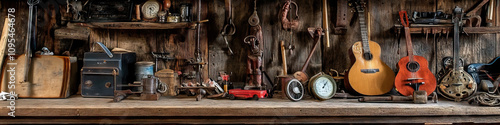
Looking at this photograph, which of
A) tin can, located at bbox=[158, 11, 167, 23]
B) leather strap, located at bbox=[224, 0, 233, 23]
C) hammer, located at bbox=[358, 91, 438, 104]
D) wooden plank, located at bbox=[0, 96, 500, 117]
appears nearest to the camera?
wooden plank, located at bbox=[0, 96, 500, 117]

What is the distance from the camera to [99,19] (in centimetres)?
284

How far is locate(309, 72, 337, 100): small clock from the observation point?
2486 millimetres

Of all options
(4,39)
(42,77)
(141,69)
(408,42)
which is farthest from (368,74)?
(4,39)

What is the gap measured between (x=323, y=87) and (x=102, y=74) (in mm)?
2009

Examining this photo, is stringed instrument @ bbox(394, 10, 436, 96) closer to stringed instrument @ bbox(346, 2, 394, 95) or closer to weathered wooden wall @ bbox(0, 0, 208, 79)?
stringed instrument @ bbox(346, 2, 394, 95)

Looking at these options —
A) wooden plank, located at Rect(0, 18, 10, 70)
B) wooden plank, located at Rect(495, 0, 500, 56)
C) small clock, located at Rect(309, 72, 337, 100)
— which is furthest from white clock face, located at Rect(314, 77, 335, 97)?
wooden plank, located at Rect(0, 18, 10, 70)

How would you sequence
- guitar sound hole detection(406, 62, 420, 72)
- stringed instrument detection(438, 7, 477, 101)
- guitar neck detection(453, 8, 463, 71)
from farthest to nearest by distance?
guitar neck detection(453, 8, 463, 71) → guitar sound hole detection(406, 62, 420, 72) → stringed instrument detection(438, 7, 477, 101)

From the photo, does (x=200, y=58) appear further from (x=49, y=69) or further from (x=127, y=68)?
(x=49, y=69)

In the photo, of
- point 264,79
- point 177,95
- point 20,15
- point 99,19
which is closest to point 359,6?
point 264,79

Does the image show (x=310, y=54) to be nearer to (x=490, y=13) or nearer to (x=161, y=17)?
(x=161, y=17)

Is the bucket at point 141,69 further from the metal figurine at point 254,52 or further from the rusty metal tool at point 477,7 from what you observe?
the rusty metal tool at point 477,7

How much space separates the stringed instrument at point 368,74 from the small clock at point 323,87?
0.19m

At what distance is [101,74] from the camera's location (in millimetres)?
2654

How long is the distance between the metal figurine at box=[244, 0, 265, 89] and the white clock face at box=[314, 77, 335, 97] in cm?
58
